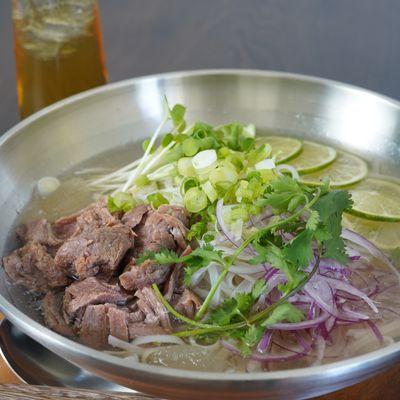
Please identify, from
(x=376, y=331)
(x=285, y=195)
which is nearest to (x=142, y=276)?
(x=285, y=195)

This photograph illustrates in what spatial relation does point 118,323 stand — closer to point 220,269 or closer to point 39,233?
point 220,269

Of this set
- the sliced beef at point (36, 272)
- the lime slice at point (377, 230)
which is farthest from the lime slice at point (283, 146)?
the sliced beef at point (36, 272)

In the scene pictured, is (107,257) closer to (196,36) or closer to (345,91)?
(345,91)

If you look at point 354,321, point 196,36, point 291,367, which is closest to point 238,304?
point 291,367

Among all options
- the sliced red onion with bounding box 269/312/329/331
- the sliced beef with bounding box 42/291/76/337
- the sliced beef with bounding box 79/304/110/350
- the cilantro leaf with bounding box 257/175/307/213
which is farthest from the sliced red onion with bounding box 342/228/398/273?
the sliced beef with bounding box 42/291/76/337

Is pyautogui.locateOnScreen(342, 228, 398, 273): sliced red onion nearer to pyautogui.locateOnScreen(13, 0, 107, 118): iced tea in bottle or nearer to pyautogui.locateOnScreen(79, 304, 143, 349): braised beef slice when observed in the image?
pyautogui.locateOnScreen(79, 304, 143, 349): braised beef slice

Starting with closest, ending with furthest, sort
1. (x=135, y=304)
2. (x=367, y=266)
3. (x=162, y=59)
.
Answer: (x=135, y=304), (x=367, y=266), (x=162, y=59)

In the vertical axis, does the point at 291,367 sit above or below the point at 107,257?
below
